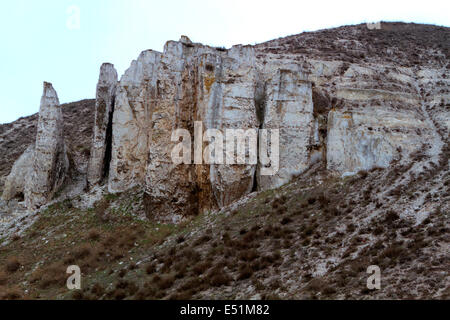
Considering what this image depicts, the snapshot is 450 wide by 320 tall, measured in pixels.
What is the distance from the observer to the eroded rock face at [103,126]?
26281 millimetres

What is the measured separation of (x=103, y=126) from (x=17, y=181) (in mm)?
6941

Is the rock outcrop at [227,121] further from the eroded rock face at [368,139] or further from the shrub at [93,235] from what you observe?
the shrub at [93,235]

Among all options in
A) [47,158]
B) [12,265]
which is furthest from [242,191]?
[47,158]

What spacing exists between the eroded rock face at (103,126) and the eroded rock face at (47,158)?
202cm

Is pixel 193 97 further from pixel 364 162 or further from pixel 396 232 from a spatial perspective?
pixel 396 232

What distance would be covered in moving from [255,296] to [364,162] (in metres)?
10.5

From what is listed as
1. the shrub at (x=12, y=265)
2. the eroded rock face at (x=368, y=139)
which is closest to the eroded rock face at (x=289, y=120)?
the eroded rock face at (x=368, y=139)

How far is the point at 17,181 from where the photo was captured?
93.8 ft

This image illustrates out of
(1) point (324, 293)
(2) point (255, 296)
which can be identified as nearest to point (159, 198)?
(2) point (255, 296)

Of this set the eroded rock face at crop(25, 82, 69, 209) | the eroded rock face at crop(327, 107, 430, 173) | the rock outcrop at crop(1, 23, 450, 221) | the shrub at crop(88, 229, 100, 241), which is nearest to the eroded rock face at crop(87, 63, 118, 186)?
the rock outcrop at crop(1, 23, 450, 221)

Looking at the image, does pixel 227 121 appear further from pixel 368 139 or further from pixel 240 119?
pixel 368 139

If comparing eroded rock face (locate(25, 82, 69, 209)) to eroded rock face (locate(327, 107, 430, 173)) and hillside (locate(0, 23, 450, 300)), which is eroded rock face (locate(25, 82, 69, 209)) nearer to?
hillside (locate(0, 23, 450, 300))

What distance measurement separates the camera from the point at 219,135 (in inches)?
873

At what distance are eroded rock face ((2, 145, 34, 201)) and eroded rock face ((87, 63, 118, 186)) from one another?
4879 millimetres
